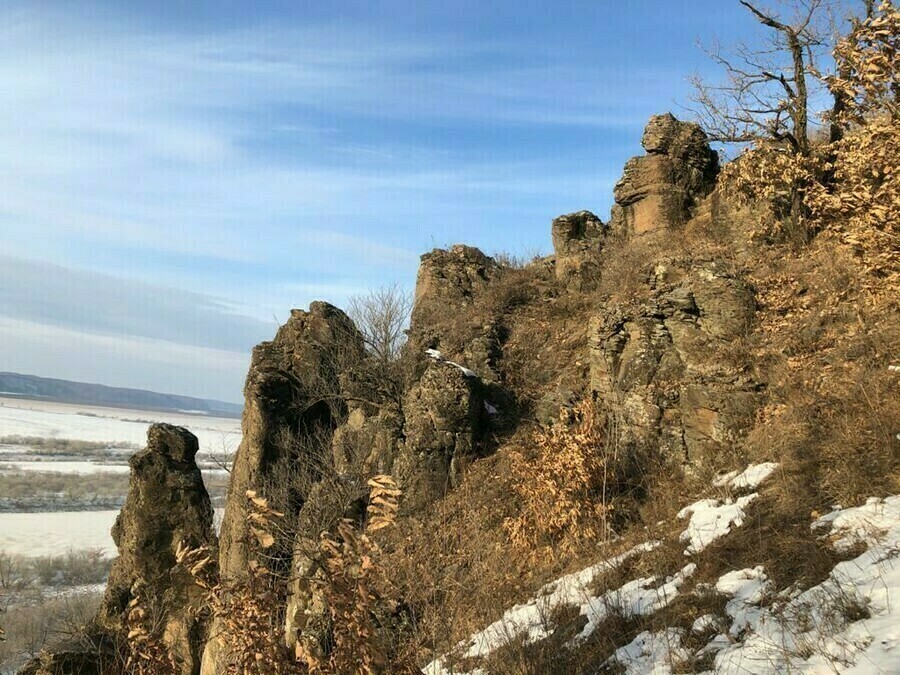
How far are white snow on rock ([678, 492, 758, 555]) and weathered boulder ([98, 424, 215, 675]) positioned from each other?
50.3ft

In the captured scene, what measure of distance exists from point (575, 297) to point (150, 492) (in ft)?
48.3

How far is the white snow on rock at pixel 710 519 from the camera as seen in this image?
8.22 meters

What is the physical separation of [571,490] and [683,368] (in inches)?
130

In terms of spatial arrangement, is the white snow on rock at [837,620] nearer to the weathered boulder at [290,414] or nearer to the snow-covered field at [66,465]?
the weathered boulder at [290,414]

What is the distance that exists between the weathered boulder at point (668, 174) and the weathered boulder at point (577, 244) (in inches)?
49.4

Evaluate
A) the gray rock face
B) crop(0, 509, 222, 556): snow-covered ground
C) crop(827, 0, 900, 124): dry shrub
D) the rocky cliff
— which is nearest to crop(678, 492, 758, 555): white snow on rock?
the rocky cliff

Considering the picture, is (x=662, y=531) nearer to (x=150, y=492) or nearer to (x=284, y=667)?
(x=284, y=667)

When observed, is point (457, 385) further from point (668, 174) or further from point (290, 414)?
point (668, 174)

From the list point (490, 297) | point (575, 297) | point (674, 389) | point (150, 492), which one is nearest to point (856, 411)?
point (674, 389)

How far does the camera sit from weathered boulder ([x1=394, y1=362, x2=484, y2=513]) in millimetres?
14844

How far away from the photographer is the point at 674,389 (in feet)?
40.8

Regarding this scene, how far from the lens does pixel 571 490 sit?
11578 mm

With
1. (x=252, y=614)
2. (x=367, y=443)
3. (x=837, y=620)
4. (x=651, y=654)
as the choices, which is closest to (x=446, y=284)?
(x=367, y=443)

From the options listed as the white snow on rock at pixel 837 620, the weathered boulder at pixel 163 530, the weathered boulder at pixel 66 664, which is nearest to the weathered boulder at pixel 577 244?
the weathered boulder at pixel 163 530
